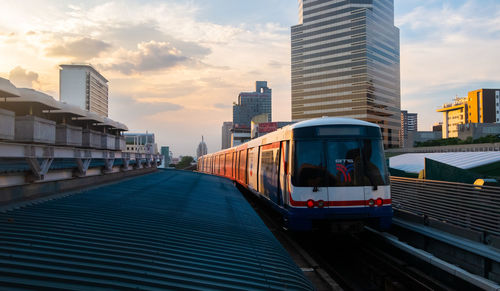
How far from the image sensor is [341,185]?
9.30m

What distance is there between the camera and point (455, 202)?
32.2 feet

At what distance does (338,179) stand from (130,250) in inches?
248

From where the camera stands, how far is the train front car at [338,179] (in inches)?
365

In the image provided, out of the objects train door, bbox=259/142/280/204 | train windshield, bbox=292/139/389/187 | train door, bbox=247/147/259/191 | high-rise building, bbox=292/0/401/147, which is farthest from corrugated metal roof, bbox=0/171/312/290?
high-rise building, bbox=292/0/401/147

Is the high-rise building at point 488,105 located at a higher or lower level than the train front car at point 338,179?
higher

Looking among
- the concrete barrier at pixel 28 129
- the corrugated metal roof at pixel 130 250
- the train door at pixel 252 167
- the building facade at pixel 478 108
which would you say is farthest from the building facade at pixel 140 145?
the building facade at pixel 478 108

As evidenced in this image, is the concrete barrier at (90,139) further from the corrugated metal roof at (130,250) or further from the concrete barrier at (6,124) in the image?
the corrugated metal roof at (130,250)

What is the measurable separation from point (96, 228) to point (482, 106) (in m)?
165

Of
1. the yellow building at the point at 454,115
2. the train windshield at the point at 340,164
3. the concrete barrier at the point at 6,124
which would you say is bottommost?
the train windshield at the point at 340,164

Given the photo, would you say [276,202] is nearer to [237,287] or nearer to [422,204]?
[422,204]

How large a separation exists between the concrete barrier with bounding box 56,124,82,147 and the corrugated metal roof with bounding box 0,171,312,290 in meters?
8.91

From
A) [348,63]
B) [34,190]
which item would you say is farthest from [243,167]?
[348,63]

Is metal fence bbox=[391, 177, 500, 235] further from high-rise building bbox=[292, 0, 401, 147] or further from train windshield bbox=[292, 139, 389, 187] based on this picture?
high-rise building bbox=[292, 0, 401, 147]

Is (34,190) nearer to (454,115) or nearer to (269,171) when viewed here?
(269,171)
